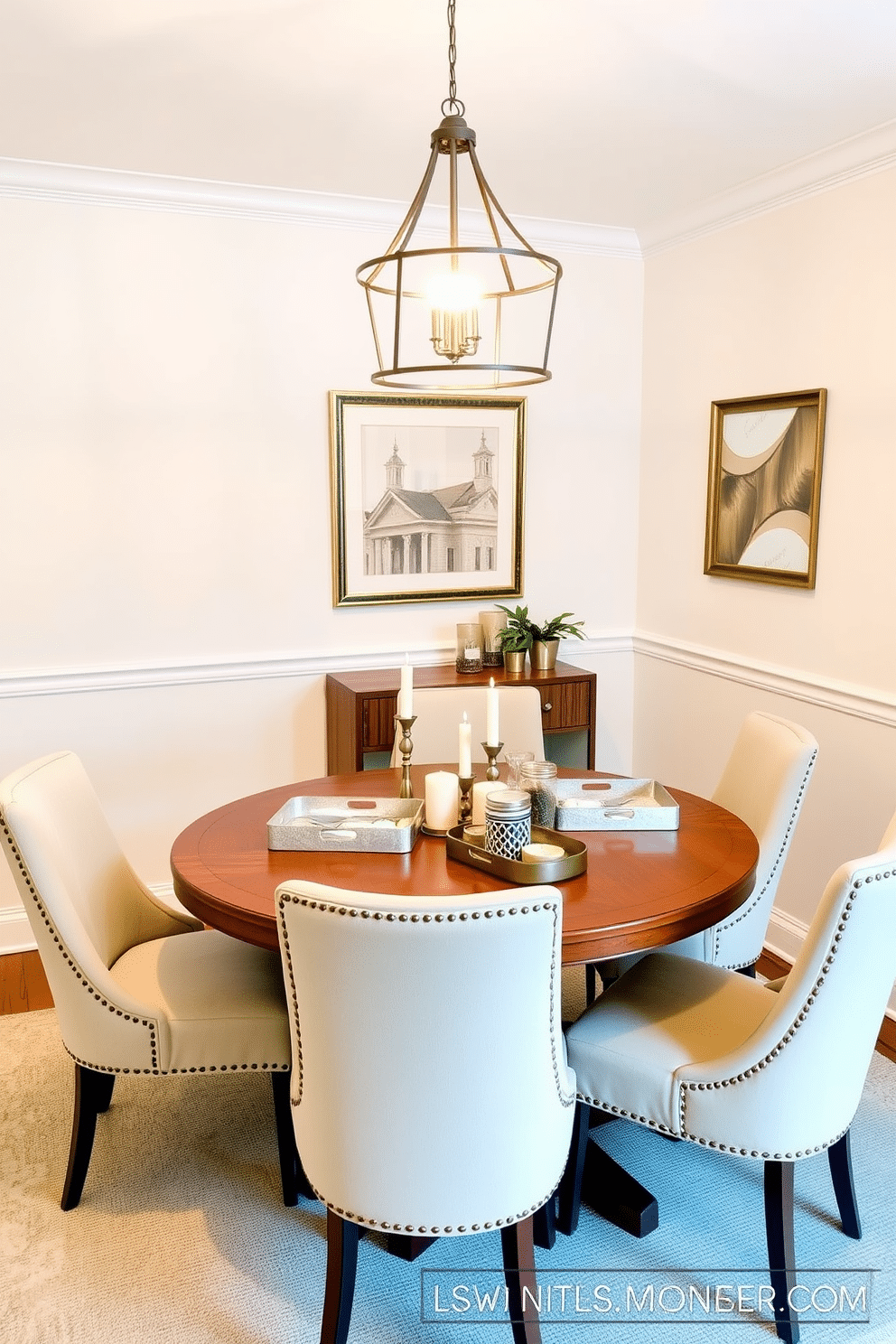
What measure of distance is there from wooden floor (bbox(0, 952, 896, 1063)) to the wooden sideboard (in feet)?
3.01

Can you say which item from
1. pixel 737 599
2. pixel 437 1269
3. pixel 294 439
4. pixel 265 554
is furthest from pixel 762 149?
pixel 437 1269

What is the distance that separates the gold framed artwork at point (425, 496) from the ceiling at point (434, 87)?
0.77 m

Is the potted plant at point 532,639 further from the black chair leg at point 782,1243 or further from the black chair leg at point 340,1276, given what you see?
the black chair leg at point 340,1276

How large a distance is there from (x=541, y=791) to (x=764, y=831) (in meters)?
0.59

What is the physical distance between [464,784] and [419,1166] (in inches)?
36.6

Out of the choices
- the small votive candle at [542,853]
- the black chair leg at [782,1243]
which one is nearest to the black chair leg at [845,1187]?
the black chair leg at [782,1243]

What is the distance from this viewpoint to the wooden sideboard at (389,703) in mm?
3514

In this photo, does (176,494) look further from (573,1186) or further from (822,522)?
(573,1186)

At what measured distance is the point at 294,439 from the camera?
3.66 m

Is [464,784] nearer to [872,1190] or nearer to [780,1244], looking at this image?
[780,1244]

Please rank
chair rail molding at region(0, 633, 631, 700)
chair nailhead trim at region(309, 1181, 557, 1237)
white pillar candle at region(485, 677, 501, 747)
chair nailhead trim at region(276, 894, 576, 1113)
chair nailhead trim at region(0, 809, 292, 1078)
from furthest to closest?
1. chair rail molding at region(0, 633, 631, 700)
2. white pillar candle at region(485, 677, 501, 747)
3. chair nailhead trim at region(0, 809, 292, 1078)
4. chair nailhead trim at region(309, 1181, 557, 1237)
5. chair nailhead trim at region(276, 894, 576, 1113)

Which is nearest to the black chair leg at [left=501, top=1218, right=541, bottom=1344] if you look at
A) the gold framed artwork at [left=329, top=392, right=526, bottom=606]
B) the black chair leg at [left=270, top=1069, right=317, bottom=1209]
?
the black chair leg at [left=270, top=1069, right=317, bottom=1209]

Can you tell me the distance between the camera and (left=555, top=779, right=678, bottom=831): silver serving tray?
2.34 meters

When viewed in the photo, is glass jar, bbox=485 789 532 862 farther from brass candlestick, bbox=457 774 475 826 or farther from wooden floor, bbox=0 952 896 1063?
wooden floor, bbox=0 952 896 1063
